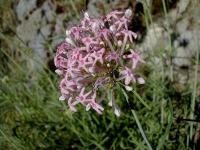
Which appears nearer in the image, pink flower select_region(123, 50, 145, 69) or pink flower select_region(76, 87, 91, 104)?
pink flower select_region(123, 50, 145, 69)

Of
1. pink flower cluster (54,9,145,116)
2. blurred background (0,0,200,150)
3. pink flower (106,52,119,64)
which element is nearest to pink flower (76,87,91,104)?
pink flower cluster (54,9,145,116)

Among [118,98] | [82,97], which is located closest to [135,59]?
[82,97]

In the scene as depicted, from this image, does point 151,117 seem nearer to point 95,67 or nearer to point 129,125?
point 129,125

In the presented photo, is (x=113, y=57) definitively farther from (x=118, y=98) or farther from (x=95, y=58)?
(x=118, y=98)

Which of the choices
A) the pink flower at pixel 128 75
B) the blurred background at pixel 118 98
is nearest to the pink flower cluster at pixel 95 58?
the pink flower at pixel 128 75

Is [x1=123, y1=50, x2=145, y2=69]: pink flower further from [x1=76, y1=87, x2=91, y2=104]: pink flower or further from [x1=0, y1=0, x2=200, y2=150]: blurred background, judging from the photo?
[x1=0, y1=0, x2=200, y2=150]: blurred background

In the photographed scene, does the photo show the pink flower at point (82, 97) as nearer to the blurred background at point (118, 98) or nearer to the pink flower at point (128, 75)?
the pink flower at point (128, 75)
